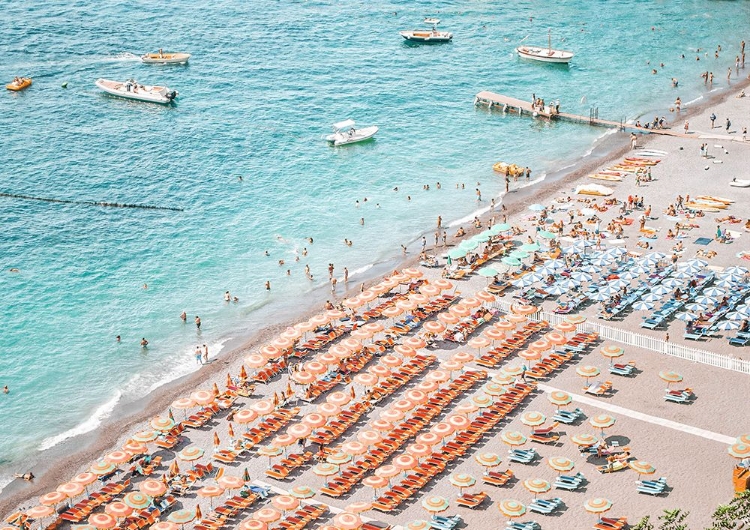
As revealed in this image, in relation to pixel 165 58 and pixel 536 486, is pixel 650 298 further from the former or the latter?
pixel 165 58

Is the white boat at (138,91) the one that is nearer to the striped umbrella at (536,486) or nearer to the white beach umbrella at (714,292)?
the white beach umbrella at (714,292)

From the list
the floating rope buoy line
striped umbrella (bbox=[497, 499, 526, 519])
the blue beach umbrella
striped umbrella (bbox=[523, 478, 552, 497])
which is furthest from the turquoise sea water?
striped umbrella (bbox=[523, 478, 552, 497])

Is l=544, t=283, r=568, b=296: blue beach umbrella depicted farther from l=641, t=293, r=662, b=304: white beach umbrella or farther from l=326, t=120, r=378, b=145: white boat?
l=326, t=120, r=378, b=145: white boat

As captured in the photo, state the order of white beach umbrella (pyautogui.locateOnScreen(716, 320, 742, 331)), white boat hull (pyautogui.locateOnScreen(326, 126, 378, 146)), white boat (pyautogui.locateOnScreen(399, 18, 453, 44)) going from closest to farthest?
white beach umbrella (pyautogui.locateOnScreen(716, 320, 742, 331)) → white boat hull (pyautogui.locateOnScreen(326, 126, 378, 146)) → white boat (pyautogui.locateOnScreen(399, 18, 453, 44))

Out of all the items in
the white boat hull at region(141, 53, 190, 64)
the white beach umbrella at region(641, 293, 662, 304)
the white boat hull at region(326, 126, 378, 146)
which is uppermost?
the white boat hull at region(141, 53, 190, 64)

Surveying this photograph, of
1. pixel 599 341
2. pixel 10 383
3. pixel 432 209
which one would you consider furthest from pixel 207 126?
pixel 599 341

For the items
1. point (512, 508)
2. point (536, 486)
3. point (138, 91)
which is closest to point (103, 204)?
point (138, 91)

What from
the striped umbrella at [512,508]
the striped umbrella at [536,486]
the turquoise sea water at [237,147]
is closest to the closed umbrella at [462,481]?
the striped umbrella at [512,508]
